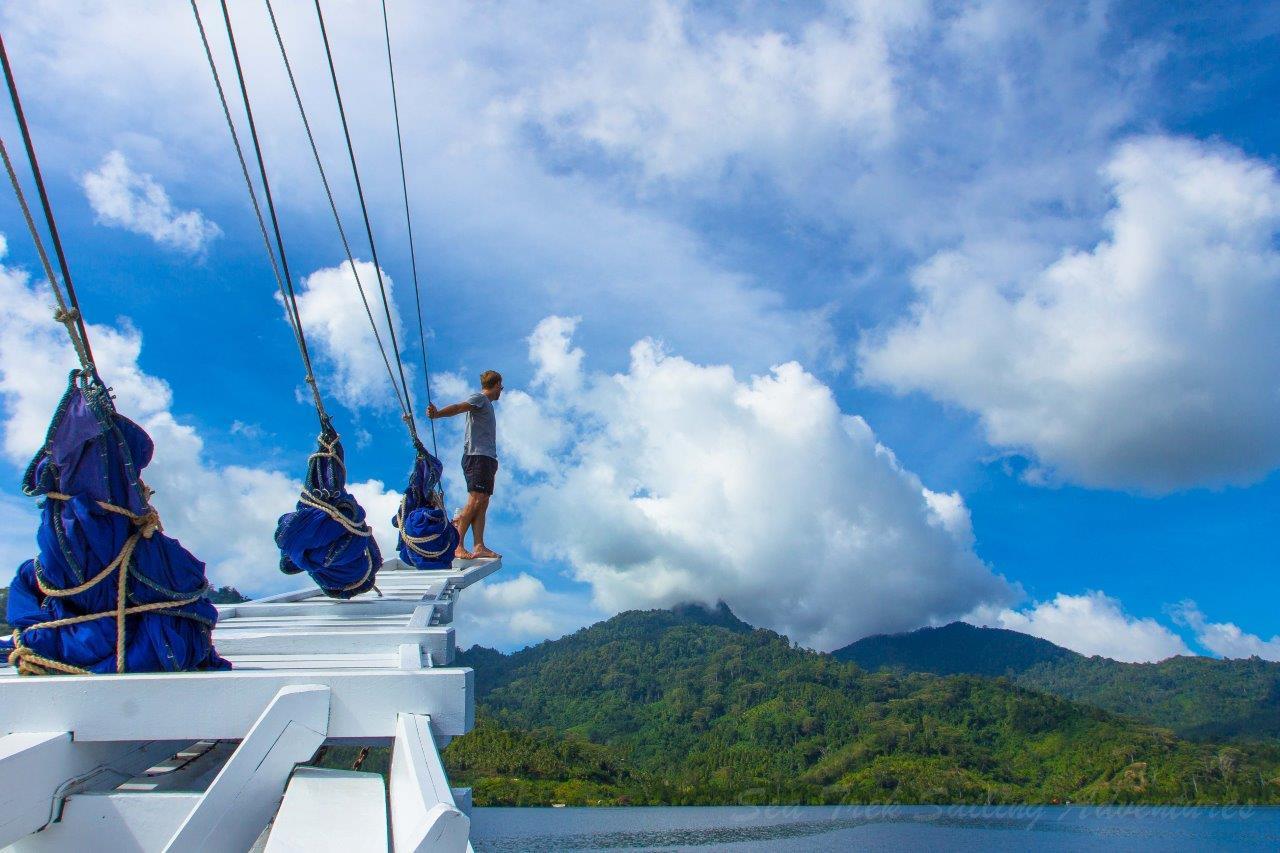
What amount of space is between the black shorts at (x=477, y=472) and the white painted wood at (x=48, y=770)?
5638 millimetres

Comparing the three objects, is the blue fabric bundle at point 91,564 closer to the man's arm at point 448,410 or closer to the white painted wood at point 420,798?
the white painted wood at point 420,798

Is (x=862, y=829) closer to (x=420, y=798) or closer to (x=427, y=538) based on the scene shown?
(x=427, y=538)

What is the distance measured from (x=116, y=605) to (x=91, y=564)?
0.43 ft

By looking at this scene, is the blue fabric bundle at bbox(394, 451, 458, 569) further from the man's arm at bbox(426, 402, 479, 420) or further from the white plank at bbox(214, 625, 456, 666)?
the white plank at bbox(214, 625, 456, 666)

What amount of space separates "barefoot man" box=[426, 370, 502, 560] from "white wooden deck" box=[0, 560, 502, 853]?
5.29 metres

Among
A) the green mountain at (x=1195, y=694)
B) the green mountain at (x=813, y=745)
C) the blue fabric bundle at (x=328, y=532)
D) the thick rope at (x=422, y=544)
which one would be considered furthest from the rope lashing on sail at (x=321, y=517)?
the green mountain at (x=1195, y=694)

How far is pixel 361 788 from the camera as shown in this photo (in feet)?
5.89

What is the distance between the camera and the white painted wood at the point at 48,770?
1.58 metres

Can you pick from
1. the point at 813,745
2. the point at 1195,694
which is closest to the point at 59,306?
the point at 813,745

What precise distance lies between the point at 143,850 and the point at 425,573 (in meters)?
5.67

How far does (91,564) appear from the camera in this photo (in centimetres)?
227

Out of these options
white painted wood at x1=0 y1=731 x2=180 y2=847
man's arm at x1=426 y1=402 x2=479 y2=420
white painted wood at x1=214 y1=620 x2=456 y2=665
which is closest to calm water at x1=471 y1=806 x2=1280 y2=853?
man's arm at x1=426 y1=402 x2=479 y2=420

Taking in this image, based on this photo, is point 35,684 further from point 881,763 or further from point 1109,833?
point 881,763

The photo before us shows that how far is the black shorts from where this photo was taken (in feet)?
25.5
